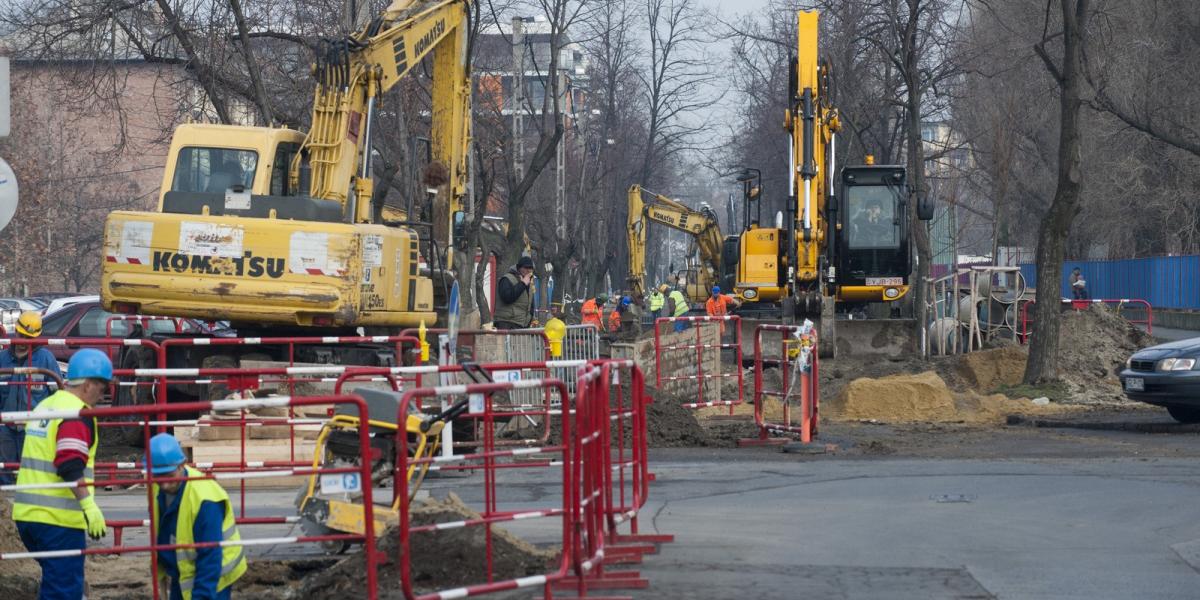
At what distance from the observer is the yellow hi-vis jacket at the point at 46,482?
7469mm

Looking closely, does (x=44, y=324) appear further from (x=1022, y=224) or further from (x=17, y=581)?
(x=1022, y=224)

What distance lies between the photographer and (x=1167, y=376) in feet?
55.5

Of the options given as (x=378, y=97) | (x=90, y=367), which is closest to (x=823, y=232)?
(x=378, y=97)

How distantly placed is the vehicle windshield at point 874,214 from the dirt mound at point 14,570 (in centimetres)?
2124

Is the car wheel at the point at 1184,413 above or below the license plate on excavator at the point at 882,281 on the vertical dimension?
below

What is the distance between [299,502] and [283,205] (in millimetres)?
8204

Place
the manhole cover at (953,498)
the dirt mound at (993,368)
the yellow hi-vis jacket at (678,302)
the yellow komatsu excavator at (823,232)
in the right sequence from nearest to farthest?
the manhole cover at (953,498)
the dirt mound at (993,368)
the yellow komatsu excavator at (823,232)
the yellow hi-vis jacket at (678,302)

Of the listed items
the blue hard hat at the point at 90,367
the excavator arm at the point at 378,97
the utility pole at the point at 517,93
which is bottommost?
the blue hard hat at the point at 90,367

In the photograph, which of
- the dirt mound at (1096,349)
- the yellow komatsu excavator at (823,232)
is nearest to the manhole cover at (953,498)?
the dirt mound at (1096,349)

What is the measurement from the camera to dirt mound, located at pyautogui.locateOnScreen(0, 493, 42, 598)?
8.66 meters

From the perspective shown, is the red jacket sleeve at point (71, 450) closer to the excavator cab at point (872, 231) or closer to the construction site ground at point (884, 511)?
the construction site ground at point (884, 511)

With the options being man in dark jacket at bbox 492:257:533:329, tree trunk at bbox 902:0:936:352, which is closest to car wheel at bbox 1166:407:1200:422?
man in dark jacket at bbox 492:257:533:329

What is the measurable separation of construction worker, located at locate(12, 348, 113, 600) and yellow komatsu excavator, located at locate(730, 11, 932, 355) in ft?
63.9

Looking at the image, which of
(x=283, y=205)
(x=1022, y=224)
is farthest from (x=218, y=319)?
(x=1022, y=224)
